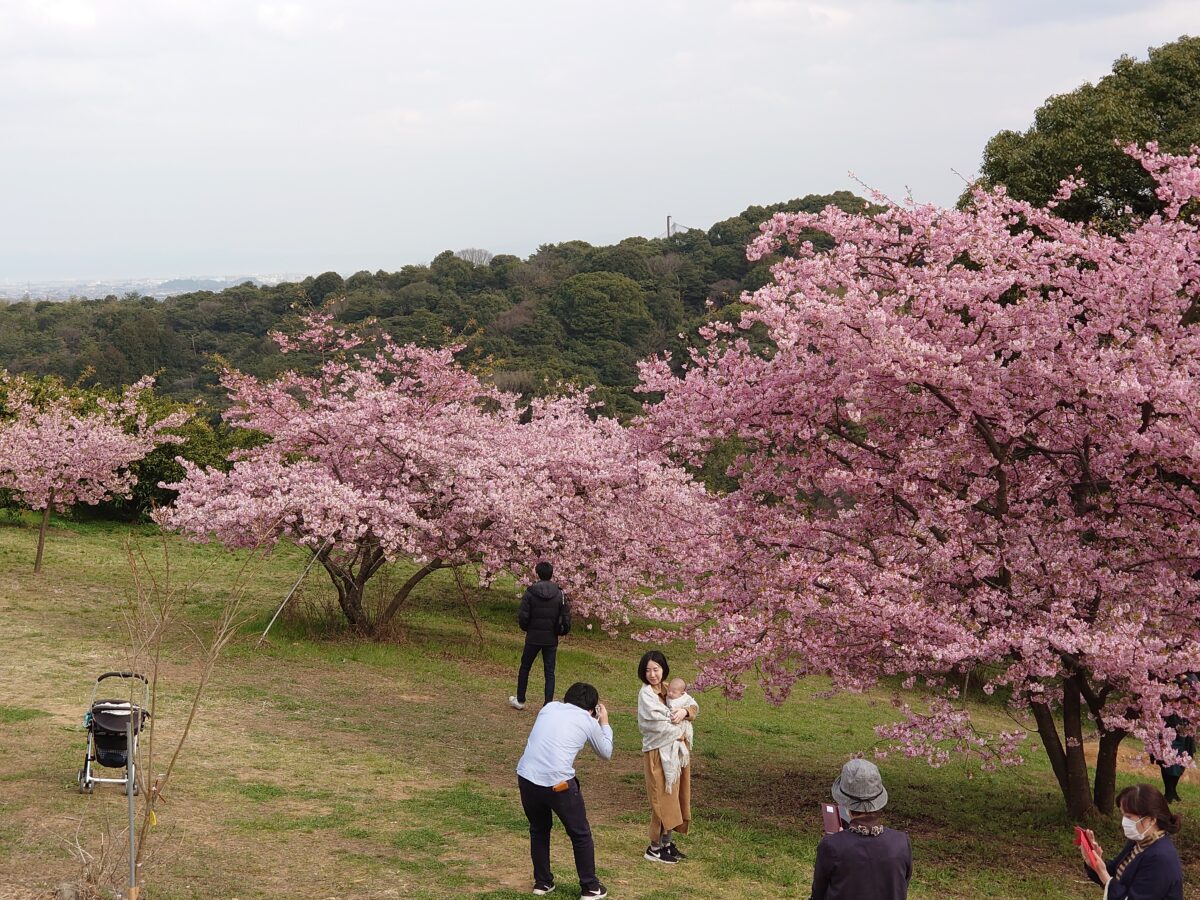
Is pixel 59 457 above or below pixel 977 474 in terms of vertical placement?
below

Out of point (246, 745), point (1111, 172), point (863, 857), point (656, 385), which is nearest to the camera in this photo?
point (863, 857)

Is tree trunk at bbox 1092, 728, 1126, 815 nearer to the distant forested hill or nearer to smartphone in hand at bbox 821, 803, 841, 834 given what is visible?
smartphone in hand at bbox 821, 803, 841, 834

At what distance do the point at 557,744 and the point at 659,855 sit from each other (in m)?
2.12

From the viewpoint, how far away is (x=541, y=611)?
522 inches

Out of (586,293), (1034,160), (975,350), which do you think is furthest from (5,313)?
(975,350)

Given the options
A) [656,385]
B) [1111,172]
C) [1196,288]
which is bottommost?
[656,385]

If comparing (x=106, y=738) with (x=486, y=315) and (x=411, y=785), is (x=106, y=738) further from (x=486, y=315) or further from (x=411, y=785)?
(x=486, y=315)

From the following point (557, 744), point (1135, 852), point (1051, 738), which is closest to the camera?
point (1135, 852)

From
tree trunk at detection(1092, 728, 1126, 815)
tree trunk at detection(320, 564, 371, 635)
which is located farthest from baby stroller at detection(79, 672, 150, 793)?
tree trunk at detection(1092, 728, 1126, 815)

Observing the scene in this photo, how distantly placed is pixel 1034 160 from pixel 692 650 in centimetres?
1043

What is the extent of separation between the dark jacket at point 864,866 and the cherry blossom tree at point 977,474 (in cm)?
392

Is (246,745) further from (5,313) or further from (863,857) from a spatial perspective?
(5,313)

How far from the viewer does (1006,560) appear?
9.64m

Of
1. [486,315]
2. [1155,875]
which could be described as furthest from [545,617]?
[486,315]
